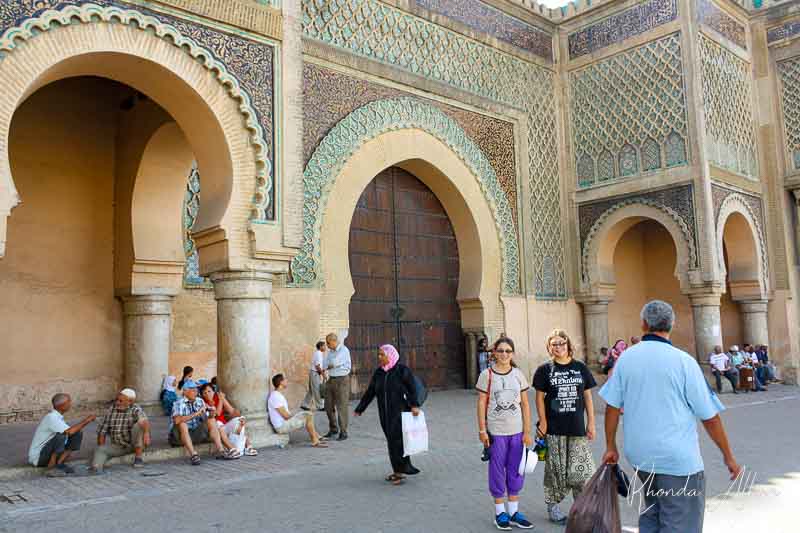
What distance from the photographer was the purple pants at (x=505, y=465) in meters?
4.03

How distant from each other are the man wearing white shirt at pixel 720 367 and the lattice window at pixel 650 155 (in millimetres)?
3521

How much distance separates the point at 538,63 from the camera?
45.1 ft

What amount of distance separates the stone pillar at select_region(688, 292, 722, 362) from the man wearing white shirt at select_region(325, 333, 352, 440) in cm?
795

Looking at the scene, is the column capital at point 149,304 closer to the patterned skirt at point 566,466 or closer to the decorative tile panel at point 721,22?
the patterned skirt at point 566,466

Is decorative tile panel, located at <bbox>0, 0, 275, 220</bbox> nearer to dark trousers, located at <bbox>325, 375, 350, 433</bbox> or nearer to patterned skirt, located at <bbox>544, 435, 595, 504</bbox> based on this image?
dark trousers, located at <bbox>325, 375, 350, 433</bbox>

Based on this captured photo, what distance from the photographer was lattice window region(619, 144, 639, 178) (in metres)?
13.2

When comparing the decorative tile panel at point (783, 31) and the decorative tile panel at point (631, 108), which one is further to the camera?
the decorative tile panel at point (783, 31)

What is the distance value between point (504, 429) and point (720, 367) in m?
9.58

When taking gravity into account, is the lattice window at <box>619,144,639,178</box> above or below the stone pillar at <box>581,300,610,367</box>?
above

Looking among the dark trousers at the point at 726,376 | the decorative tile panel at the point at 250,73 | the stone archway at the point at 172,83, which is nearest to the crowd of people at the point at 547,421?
the stone archway at the point at 172,83

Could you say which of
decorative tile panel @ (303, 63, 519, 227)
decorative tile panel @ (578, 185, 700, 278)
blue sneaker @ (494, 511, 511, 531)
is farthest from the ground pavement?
decorative tile panel @ (578, 185, 700, 278)

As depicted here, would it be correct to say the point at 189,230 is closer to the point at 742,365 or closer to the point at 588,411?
the point at 588,411

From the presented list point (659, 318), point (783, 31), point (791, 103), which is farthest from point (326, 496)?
point (783, 31)

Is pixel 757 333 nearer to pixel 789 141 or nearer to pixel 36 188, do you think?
pixel 789 141
